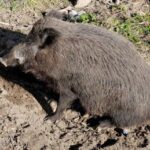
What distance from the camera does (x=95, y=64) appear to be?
249 inches

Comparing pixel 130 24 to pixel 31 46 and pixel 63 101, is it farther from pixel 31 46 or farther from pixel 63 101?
pixel 31 46

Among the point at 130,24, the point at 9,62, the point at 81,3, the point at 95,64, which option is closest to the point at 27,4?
the point at 81,3

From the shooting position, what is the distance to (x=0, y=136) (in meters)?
6.27

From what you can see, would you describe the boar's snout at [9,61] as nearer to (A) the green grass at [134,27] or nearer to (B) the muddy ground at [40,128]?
(B) the muddy ground at [40,128]

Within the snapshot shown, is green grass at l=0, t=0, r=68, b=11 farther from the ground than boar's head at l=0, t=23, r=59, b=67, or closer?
closer

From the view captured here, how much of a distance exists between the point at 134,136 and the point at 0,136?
1494mm

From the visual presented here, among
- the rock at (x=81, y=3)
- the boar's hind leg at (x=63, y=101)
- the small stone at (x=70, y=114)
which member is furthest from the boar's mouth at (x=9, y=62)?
the rock at (x=81, y=3)

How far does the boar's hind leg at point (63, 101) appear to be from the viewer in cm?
655

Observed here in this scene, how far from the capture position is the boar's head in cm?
619

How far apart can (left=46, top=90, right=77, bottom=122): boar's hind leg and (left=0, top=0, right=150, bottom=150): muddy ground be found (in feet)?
0.25

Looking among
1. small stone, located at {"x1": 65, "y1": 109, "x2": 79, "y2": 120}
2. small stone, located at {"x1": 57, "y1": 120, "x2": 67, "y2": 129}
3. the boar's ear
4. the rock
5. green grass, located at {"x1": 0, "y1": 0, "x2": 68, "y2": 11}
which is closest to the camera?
the boar's ear

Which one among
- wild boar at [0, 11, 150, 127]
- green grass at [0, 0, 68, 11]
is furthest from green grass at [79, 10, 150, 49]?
wild boar at [0, 11, 150, 127]

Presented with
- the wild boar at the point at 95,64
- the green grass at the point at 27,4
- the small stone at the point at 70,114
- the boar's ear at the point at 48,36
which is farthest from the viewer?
the green grass at the point at 27,4

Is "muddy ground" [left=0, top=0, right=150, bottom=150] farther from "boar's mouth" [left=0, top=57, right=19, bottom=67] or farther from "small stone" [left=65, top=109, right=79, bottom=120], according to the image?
"boar's mouth" [left=0, top=57, right=19, bottom=67]
